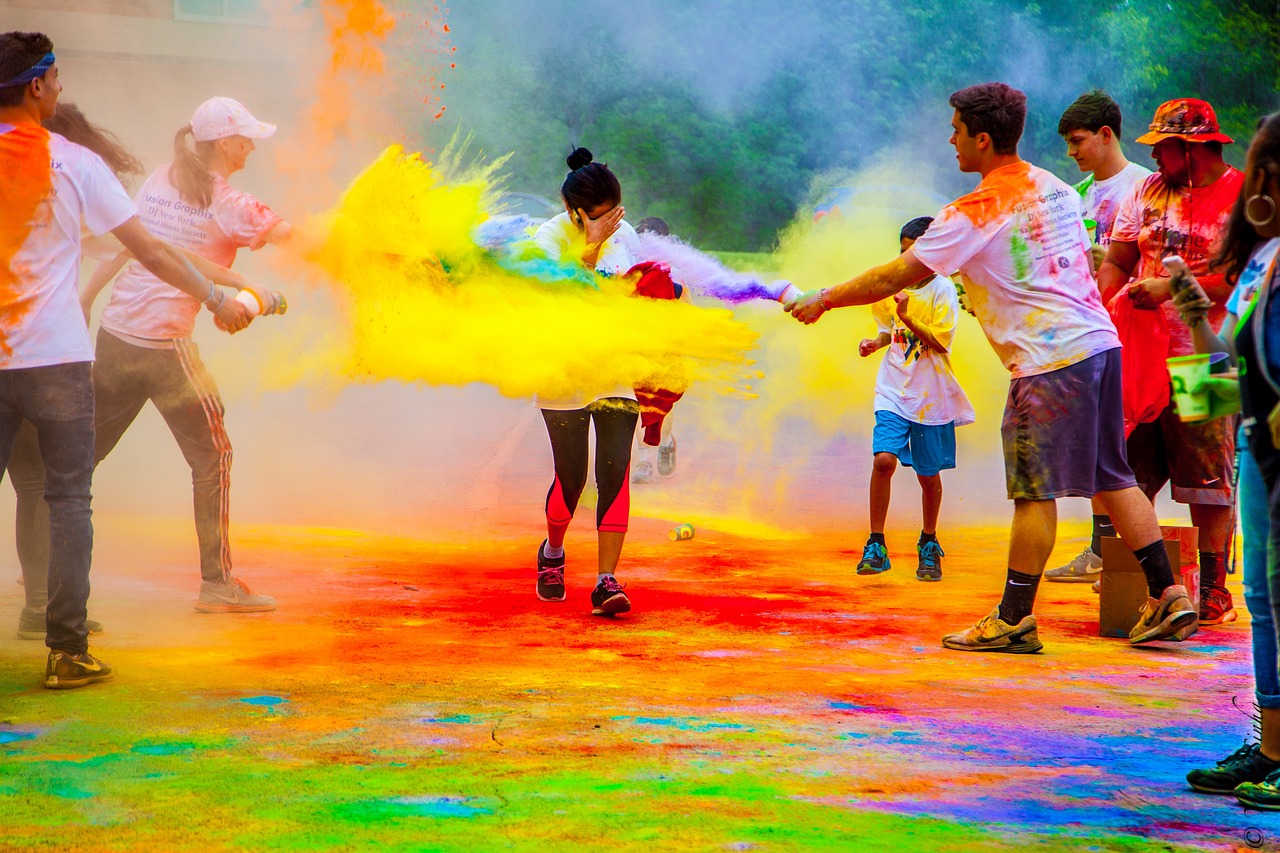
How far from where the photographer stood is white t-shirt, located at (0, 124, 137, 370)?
153 inches

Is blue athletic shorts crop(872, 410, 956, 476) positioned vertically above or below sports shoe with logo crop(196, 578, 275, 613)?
above

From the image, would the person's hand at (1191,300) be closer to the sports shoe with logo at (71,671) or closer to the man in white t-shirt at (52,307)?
the man in white t-shirt at (52,307)

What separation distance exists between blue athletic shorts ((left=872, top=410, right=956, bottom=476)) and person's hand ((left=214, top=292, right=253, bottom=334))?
342 centimetres

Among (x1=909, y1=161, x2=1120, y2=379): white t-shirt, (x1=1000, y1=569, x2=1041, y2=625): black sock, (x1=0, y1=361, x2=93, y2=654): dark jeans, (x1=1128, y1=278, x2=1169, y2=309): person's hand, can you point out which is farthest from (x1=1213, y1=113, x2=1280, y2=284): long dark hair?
(x1=0, y1=361, x2=93, y2=654): dark jeans

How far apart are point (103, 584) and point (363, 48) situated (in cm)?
290

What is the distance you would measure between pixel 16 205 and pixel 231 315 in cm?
87

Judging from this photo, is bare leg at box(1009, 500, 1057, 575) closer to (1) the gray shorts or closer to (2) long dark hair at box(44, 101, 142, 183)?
(1) the gray shorts

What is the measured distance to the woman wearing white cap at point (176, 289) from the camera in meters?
4.99

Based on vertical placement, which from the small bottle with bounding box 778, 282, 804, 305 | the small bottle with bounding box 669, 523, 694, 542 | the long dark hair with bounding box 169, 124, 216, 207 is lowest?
the small bottle with bounding box 669, 523, 694, 542

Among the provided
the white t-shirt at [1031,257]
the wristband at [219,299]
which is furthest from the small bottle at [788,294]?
the wristband at [219,299]

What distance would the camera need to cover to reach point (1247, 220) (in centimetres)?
296

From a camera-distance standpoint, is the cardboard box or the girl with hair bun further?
the girl with hair bun

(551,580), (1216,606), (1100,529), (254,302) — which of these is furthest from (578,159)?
(1216,606)

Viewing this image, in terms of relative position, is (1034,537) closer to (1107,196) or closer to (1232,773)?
(1232,773)
